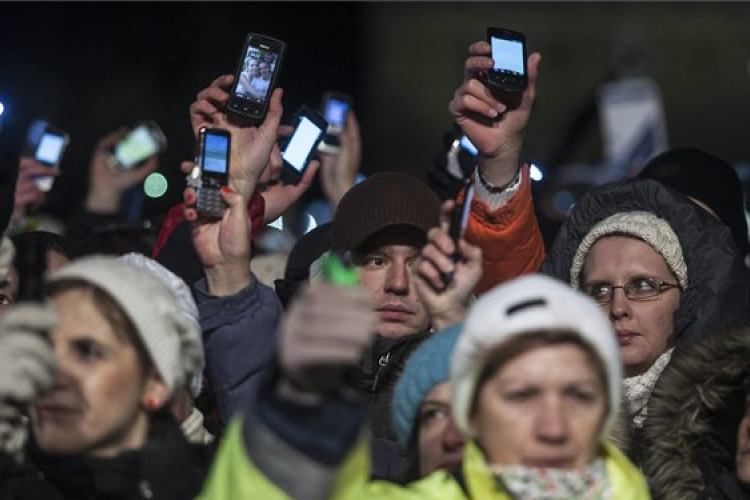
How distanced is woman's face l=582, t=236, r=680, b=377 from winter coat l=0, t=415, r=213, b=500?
2110 millimetres

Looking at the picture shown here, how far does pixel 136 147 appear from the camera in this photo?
391 inches

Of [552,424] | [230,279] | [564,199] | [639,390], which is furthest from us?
[564,199]

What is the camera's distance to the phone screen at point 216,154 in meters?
6.40

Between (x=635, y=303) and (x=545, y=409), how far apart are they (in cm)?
205

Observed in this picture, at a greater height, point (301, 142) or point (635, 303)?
point (301, 142)

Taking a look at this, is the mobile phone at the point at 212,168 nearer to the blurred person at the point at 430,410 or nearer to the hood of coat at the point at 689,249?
the blurred person at the point at 430,410

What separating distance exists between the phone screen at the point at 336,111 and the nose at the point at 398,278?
1974 mm

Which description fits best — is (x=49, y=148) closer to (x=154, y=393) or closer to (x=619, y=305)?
(x=619, y=305)

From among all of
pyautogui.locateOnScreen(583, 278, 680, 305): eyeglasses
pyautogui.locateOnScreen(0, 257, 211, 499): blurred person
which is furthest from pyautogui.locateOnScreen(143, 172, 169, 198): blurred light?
pyautogui.locateOnScreen(0, 257, 211, 499): blurred person

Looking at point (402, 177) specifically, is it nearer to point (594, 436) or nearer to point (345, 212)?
point (345, 212)

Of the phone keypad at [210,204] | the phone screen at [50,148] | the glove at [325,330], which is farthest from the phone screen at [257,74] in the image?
the glove at [325,330]

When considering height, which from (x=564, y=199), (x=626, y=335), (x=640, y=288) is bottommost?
(x=564, y=199)

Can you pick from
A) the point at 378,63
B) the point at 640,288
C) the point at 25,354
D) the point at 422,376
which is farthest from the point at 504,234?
the point at 378,63

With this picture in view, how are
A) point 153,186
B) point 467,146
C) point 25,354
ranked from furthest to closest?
point 153,186 → point 467,146 → point 25,354
